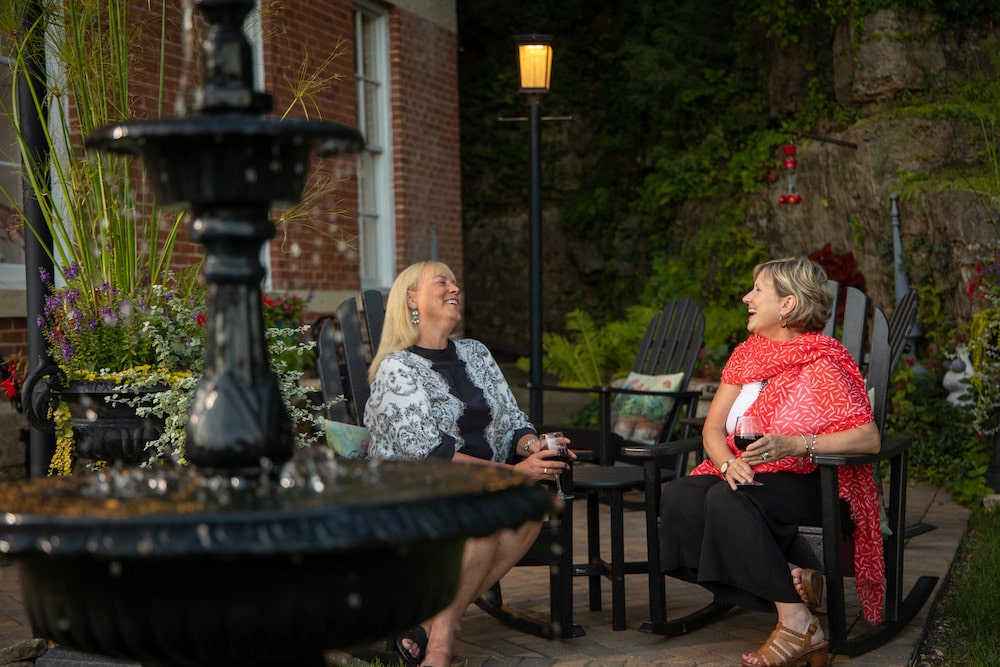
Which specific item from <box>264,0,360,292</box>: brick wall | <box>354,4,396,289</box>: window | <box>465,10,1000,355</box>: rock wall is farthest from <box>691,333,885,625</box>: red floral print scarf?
<box>354,4,396,289</box>: window

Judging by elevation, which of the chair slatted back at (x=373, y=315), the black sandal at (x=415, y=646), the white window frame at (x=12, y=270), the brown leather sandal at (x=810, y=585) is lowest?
the black sandal at (x=415, y=646)

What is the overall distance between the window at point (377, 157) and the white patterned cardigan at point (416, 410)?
495 centimetres

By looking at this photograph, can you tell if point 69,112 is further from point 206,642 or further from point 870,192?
point 870,192

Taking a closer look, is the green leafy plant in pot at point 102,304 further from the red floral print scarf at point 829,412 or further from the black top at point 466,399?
the red floral print scarf at point 829,412

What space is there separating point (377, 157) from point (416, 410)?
5.51 metres

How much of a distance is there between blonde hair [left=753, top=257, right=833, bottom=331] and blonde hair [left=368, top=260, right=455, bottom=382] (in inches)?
41.7

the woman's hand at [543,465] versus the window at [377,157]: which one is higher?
the window at [377,157]

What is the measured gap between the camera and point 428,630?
3.48 meters

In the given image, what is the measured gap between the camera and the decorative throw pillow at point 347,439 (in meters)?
3.92

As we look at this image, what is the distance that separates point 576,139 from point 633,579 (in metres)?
8.81

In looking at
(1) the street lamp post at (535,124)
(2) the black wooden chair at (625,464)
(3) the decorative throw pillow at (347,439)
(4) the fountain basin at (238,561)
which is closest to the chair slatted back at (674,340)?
(2) the black wooden chair at (625,464)

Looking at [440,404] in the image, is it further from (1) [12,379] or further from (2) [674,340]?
(2) [674,340]

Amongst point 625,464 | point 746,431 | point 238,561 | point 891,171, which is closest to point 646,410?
point 625,464

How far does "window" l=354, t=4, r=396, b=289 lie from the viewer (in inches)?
348
